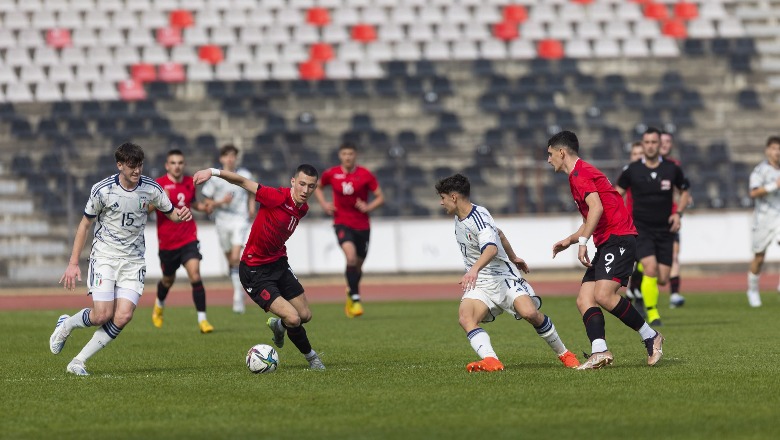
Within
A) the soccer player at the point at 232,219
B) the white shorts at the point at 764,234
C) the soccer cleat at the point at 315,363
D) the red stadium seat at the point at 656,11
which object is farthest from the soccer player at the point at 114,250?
the red stadium seat at the point at 656,11

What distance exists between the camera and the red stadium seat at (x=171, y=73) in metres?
30.5

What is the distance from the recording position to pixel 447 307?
19469 mm

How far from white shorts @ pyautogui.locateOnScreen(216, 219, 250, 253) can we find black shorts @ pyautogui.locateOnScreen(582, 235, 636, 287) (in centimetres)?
917

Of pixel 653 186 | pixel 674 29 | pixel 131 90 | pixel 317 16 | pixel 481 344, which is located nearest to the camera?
pixel 481 344

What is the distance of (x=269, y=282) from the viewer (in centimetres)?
1095

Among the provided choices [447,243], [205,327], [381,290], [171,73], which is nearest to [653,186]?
[205,327]

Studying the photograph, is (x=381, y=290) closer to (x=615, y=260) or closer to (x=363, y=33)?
(x=363, y=33)

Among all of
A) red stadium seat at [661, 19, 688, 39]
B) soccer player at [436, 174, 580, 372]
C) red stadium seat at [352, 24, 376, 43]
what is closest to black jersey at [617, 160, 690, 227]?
soccer player at [436, 174, 580, 372]

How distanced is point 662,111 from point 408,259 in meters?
8.36

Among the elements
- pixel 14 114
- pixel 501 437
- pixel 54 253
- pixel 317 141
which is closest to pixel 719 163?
pixel 317 141

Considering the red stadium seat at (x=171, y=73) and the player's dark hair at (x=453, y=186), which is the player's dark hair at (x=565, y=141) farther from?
the red stadium seat at (x=171, y=73)

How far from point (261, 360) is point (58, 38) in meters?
22.8

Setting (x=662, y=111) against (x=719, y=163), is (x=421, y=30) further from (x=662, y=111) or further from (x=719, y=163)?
(x=719, y=163)

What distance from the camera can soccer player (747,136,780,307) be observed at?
17719 mm
